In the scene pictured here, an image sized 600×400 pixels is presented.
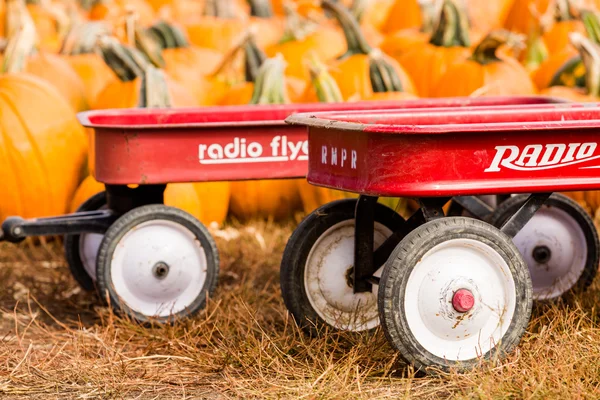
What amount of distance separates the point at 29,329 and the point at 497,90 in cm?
306

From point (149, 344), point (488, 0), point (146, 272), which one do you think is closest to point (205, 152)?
point (146, 272)

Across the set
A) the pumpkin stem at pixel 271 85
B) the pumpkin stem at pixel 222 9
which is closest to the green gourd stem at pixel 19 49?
the pumpkin stem at pixel 271 85

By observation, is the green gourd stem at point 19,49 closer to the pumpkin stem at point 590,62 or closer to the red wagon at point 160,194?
the red wagon at point 160,194

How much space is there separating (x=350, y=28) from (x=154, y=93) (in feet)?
5.42

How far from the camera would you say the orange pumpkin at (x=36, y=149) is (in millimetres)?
Answer: 5691

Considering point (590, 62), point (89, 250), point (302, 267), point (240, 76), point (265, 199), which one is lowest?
point (265, 199)


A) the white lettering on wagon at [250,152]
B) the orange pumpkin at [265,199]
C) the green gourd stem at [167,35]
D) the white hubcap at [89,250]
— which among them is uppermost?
the green gourd stem at [167,35]

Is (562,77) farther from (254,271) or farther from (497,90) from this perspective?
(254,271)

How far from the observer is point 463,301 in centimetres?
353

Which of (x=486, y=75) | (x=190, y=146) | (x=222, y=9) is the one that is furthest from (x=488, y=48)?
(x=222, y=9)

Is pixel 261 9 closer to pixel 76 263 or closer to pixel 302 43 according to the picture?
pixel 302 43

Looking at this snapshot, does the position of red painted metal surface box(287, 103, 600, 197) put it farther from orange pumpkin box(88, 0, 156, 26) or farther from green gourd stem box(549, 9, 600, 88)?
orange pumpkin box(88, 0, 156, 26)

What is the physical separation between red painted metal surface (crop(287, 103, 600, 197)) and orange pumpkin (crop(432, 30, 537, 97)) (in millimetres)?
2753

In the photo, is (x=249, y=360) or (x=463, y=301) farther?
(x=249, y=360)
